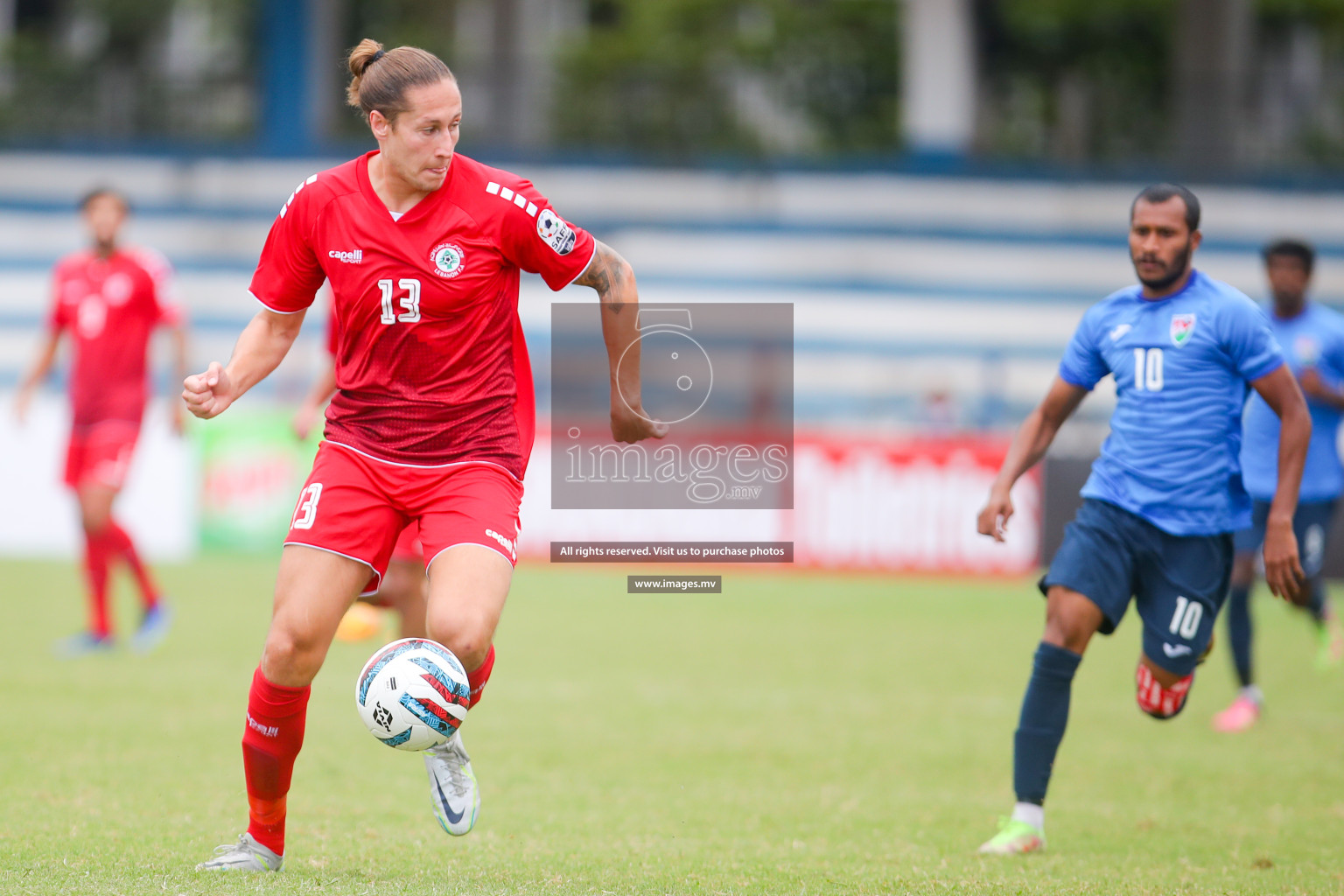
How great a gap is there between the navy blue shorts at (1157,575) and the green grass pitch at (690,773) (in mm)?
738

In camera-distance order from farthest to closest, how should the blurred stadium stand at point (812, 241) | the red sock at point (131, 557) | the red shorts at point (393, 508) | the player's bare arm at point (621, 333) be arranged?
the blurred stadium stand at point (812, 241) < the red sock at point (131, 557) < the player's bare arm at point (621, 333) < the red shorts at point (393, 508)

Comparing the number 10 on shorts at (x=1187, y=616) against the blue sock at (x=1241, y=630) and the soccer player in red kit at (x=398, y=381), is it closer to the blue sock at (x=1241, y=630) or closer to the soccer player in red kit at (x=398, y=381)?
the soccer player in red kit at (x=398, y=381)

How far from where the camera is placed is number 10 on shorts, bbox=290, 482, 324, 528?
4.60 metres

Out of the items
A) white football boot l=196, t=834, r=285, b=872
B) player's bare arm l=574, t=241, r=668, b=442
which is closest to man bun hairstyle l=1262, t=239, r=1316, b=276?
player's bare arm l=574, t=241, r=668, b=442

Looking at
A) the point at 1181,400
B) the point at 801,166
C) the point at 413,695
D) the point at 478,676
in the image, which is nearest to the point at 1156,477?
the point at 1181,400

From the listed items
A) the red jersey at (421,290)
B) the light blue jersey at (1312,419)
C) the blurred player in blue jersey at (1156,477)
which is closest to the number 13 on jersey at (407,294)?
the red jersey at (421,290)

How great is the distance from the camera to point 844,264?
23828 millimetres

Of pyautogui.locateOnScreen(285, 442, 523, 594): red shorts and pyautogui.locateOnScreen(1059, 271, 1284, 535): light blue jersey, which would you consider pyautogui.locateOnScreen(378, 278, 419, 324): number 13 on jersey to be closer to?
pyautogui.locateOnScreen(285, 442, 523, 594): red shorts

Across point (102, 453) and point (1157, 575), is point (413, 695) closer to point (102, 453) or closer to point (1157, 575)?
point (1157, 575)

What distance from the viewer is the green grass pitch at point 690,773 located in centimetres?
490

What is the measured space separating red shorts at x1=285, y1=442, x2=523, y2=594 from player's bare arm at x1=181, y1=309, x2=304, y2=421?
0.35 meters

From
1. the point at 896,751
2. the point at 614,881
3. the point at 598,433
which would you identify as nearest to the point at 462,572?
the point at 614,881

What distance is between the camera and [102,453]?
9953mm

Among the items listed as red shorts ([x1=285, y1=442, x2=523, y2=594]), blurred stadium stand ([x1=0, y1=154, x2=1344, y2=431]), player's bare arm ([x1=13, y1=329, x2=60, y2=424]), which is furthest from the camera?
blurred stadium stand ([x1=0, y1=154, x2=1344, y2=431])
